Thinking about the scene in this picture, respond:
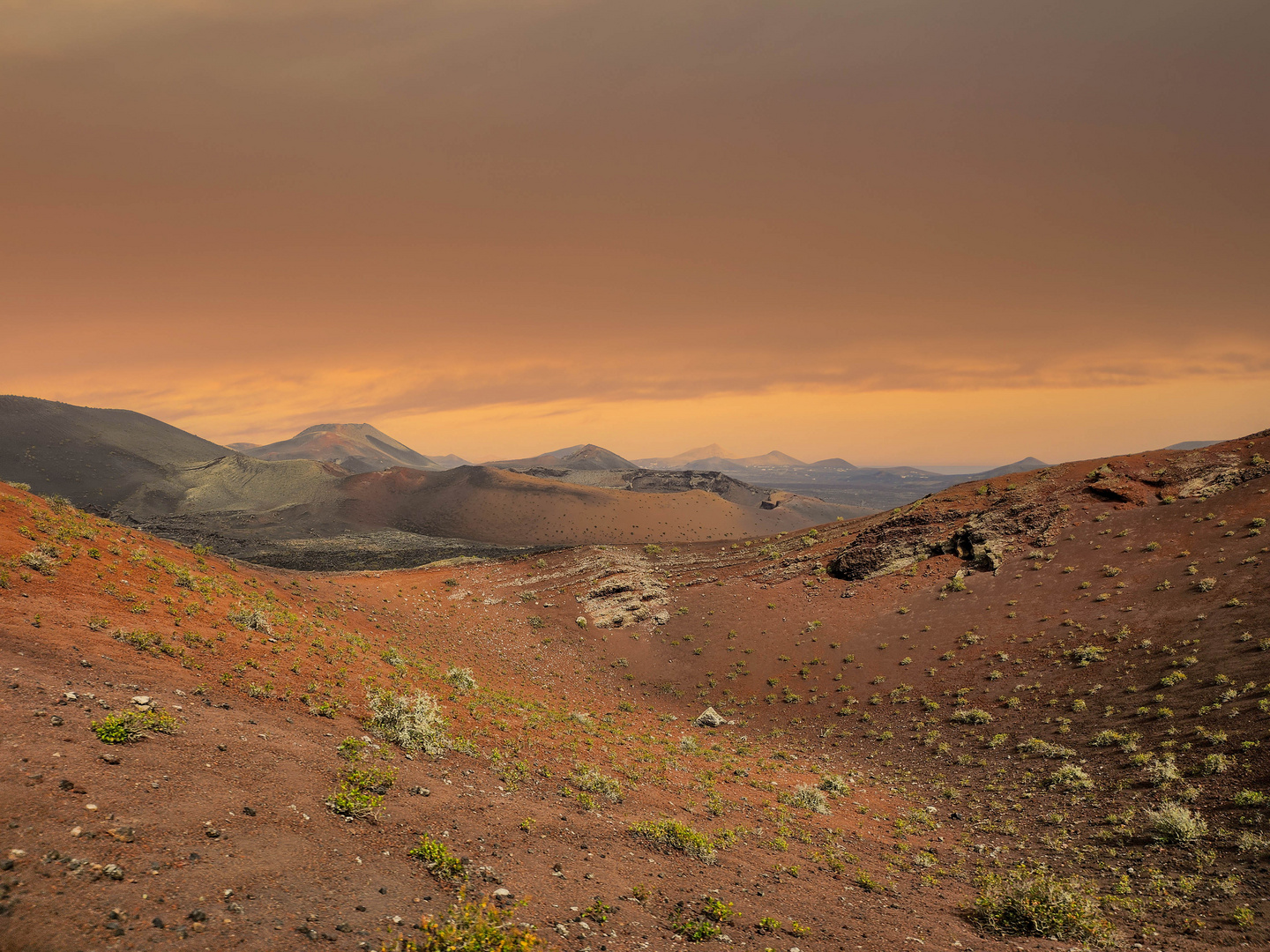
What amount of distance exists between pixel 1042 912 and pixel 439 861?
36.8 feet

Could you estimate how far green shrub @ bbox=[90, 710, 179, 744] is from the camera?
8.60 meters

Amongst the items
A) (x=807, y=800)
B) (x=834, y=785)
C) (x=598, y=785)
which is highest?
(x=598, y=785)

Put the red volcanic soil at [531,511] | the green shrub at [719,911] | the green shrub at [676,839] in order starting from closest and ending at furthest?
1. the green shrub at [719,911]
2. the green shrub at [676,839]
3. the red volcanic soil at [531,511]

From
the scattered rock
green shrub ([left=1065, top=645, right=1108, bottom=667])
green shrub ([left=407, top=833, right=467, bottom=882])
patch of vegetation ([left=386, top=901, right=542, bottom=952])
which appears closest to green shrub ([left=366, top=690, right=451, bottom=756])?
green shrub ([left=407, top=833, right=467, bottom=882])

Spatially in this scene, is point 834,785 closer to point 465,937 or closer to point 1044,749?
point 1044,749

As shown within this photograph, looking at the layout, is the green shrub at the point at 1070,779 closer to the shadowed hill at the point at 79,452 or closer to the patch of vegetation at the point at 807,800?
the patch of vegetation at the point at 807,800

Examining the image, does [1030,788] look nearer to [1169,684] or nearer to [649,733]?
[1169,684]

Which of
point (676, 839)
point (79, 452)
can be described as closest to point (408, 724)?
point (676, 839)

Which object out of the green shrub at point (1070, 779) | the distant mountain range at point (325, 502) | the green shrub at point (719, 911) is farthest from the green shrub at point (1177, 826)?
the distant mountain range at point (325, 502)

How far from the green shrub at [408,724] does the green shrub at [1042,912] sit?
12556mm

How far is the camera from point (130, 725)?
8867 mm

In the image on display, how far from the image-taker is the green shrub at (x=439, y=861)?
318 inches

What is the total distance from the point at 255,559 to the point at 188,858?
253ft

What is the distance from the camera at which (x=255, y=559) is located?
69500 mm
